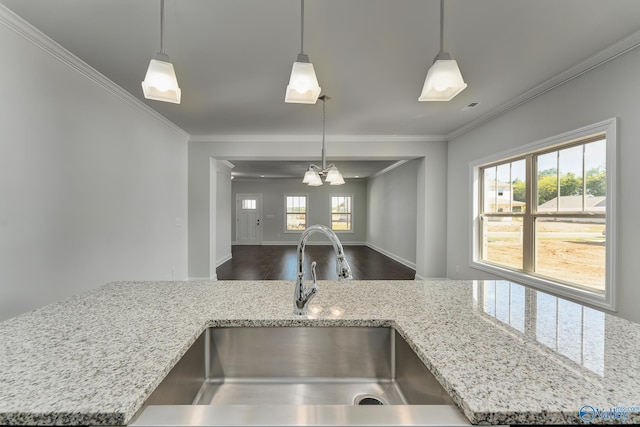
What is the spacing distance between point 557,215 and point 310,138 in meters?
3.61

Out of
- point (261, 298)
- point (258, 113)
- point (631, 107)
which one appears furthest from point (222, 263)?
point (631, 107)

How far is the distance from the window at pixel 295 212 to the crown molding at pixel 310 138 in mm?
5863

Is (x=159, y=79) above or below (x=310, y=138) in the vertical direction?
below

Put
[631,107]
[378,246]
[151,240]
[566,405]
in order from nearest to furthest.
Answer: [566,405] < [631,107] < [151,240] < [378,246]

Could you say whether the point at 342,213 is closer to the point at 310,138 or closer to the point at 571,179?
the point at 310,138

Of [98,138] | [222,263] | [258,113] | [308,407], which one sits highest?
[258,113]

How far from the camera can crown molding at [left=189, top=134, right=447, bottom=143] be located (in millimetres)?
5082

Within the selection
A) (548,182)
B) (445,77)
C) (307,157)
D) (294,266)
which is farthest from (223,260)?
(445,77)

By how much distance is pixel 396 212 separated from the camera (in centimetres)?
766

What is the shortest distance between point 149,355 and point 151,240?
11.8 ft

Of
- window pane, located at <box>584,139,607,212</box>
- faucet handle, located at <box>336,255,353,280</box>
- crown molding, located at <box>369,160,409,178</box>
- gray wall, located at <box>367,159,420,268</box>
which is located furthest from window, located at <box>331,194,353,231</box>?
faucet handle, located at <box>336,255,353,280</box>

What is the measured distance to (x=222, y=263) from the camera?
7.11 m

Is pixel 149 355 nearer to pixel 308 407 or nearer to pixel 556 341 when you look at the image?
pixel 308 407

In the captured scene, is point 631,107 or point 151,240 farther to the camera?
point 151,240
